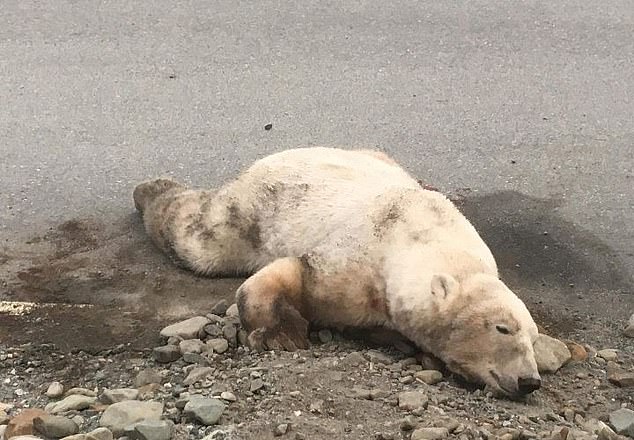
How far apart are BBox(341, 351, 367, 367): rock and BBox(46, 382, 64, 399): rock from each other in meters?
1.39

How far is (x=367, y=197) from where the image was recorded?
588 centimetres

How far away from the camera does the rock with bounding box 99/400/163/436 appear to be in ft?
13.2

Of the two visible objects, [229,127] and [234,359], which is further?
[229,127]

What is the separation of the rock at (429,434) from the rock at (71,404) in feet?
4.92

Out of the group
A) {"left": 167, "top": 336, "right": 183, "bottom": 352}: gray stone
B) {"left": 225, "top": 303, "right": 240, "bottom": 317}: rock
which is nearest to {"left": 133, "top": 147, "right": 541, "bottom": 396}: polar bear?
{"left": 225, "top": 303, "right": 240, "bottom": 317}: rock

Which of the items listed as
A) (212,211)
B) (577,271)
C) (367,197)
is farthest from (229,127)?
(577,271)

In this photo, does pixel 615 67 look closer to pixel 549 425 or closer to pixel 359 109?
pixel 359 109

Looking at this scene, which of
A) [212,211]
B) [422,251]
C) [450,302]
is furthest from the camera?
[212,211]

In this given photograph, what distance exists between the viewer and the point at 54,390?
471cm

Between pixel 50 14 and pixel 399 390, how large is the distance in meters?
7.07

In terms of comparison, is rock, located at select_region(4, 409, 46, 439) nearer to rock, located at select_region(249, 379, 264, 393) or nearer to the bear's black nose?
rock, located at select_region(249, 379, 264, 393)

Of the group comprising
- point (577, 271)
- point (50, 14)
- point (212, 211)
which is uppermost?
point (50, 14)

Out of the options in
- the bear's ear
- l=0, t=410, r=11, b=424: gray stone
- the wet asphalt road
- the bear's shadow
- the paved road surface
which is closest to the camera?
l=0, t=410, r=11, b=424: gray stone

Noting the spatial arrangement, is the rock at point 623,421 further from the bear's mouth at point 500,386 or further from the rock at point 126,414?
the rock at point 126,414
